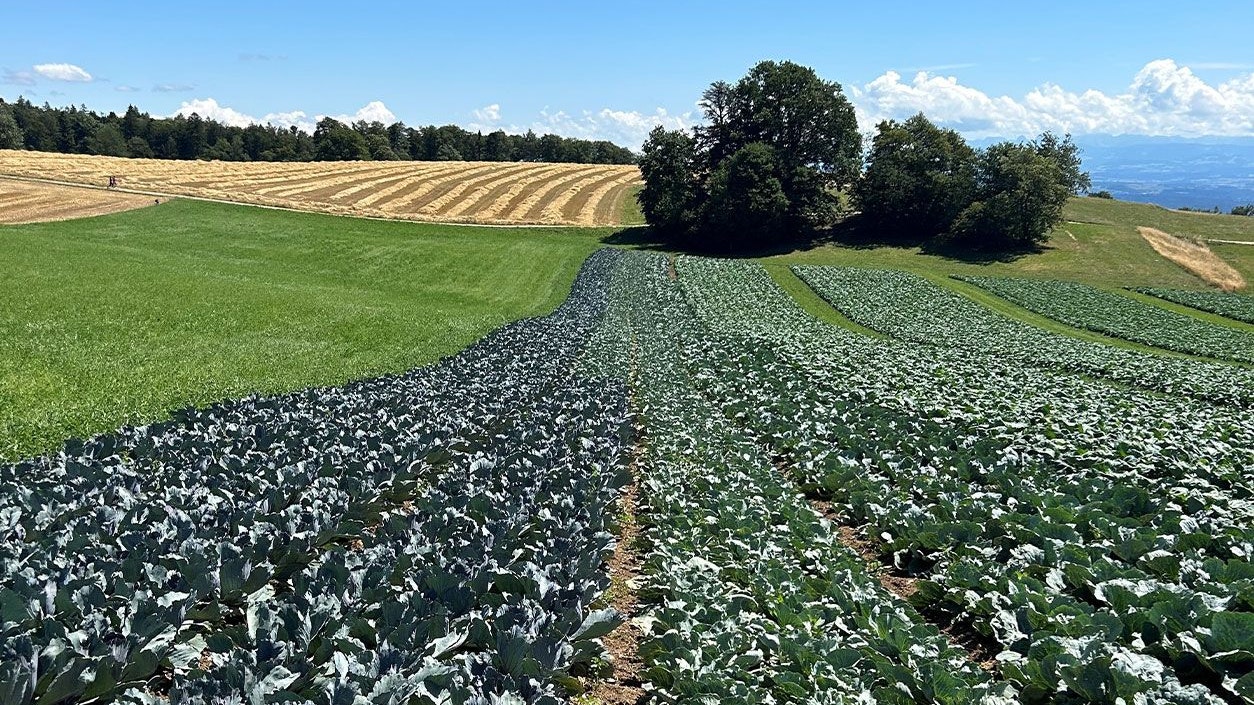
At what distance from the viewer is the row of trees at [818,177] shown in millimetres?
62344

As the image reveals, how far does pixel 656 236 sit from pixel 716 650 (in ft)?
230

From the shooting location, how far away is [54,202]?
60.8 meters

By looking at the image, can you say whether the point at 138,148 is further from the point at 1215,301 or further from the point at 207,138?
the point at 1215,301

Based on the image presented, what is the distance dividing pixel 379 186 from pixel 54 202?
33560 mm

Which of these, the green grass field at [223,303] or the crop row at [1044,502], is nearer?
the crop row at [1044,502]

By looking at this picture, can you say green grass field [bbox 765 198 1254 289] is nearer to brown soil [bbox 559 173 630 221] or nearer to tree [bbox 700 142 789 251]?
tree [bbox 700 142 789 251]

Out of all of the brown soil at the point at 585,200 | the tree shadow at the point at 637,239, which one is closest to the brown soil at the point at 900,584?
the tree shadow at the point at 637,239

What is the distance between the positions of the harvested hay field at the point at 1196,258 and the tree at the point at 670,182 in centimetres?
3845

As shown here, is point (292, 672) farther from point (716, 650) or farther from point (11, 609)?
point (716, 650)

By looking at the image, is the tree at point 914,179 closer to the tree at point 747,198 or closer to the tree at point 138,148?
the tree at point 747,198

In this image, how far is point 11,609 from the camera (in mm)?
6270

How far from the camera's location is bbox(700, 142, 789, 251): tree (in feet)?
225

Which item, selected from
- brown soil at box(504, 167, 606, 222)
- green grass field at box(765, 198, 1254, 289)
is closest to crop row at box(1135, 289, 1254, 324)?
green grass field at box(765, 198, 1254, 289)

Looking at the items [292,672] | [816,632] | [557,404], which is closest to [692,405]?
[557,404]
